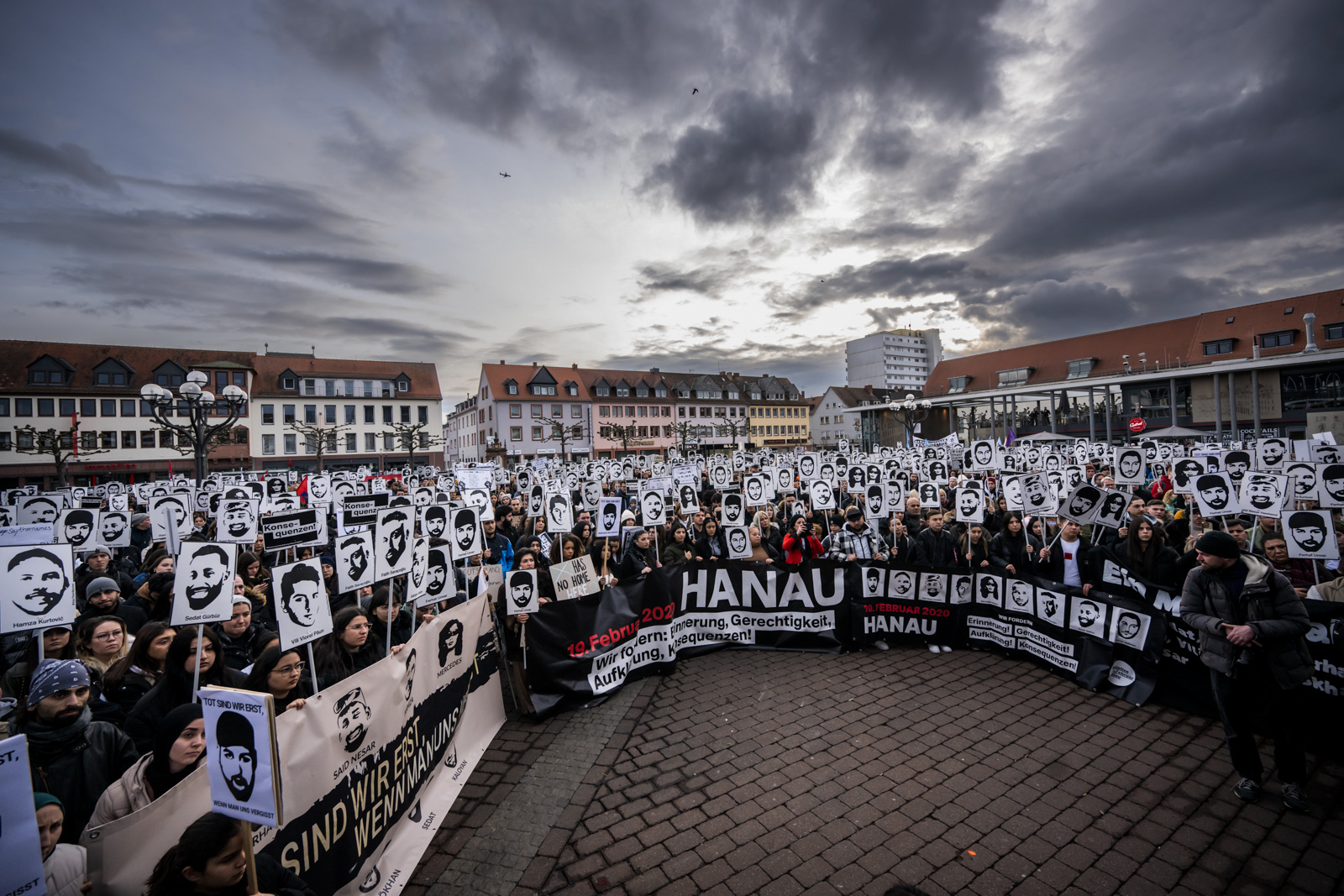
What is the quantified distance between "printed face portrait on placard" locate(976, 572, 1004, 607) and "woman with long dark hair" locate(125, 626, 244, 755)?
8.57 m

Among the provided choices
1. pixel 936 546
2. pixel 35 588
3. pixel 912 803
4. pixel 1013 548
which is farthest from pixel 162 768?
pixel 1013 548

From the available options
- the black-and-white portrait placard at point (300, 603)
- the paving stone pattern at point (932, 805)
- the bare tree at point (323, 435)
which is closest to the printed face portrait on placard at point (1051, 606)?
the paving stone pattern at point (932, 805)

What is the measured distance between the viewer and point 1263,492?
8.30 meters

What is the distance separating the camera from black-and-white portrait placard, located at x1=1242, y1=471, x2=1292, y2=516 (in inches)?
311

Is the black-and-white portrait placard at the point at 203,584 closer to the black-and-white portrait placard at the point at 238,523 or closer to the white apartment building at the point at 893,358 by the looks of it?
the black-and-white portrait placard at the point at 238,523

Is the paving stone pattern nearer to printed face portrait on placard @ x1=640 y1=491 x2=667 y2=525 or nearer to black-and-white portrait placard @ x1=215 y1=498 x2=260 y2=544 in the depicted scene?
printed face portrait on placard @ x1=640 y1=491 x2=667 y2=525

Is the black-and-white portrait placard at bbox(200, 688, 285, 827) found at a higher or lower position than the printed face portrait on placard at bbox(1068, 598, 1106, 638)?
higher

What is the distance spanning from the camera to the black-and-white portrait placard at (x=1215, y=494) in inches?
312

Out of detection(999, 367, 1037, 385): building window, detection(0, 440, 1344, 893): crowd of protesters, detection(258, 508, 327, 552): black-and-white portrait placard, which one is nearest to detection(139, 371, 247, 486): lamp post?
detection(0, 440, 1344, 893): crowd of protesters

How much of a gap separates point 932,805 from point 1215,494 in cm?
669

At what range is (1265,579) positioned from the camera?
475 cm

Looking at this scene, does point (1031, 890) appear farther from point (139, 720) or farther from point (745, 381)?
point (745, 381)

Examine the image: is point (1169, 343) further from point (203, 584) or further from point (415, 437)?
point (415, 437)

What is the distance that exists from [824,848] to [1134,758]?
3329mm
